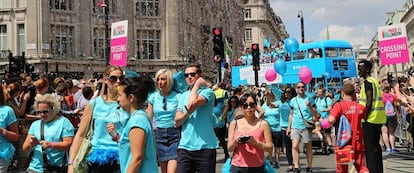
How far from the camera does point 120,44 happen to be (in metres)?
17.3

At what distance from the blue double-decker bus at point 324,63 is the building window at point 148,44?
15938 millimetres

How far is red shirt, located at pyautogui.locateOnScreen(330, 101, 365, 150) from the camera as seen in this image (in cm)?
864

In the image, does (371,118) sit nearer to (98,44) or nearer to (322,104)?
(322,104)

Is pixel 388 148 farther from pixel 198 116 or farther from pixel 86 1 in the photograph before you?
pixel 86 1

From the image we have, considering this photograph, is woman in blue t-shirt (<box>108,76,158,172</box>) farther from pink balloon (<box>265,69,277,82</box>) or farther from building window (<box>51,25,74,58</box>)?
building window (<box>51,25,74,58</box>)

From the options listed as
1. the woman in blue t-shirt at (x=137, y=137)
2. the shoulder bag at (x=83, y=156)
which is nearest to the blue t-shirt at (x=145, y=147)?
the woman in blue t-shirt at (x=137, y=137)

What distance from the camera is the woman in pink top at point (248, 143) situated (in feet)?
21.6

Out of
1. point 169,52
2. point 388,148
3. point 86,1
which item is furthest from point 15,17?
point 388,148

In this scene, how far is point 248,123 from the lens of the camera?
670cm

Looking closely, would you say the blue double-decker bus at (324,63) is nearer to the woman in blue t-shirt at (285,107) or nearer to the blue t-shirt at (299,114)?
the woman in blue t-shirt at (285,107)

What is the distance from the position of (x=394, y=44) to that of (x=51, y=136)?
14214mm

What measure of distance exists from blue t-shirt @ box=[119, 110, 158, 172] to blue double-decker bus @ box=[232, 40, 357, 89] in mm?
25563

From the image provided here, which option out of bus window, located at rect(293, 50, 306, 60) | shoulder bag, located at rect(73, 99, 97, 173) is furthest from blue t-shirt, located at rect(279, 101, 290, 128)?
bus window, located at rect(293, 50, 306, 60)

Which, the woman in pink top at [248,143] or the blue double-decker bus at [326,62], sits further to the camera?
the blue double-decker bus at [326,62]
